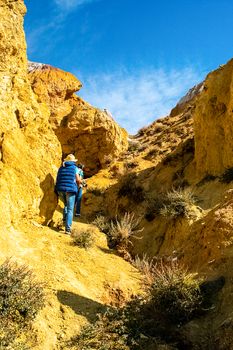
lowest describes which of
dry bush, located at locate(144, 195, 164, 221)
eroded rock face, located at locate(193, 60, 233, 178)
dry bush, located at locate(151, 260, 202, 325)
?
dry bush, located at locate(151, 260, 202, 325)

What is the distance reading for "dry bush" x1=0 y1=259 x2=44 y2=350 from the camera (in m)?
4.87

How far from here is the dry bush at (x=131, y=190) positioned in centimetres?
1676

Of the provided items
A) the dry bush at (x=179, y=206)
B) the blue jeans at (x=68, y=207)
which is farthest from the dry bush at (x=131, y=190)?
the blue jeans at (x=68, y=207)

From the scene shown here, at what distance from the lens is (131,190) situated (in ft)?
57.3

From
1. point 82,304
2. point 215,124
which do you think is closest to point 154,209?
point 215,124

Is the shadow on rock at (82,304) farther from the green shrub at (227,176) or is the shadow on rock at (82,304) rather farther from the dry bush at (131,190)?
the dry bush at (131,190)

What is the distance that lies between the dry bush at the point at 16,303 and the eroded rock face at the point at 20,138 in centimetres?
187

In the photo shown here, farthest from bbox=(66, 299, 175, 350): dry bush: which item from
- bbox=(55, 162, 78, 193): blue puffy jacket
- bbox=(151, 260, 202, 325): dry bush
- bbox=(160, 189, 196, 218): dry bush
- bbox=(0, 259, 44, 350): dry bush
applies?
bbox=(160, 189, 196, 218): dry bush

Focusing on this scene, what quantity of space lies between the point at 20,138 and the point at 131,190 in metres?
8.98

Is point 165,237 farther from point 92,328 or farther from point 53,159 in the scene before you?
point 92,328

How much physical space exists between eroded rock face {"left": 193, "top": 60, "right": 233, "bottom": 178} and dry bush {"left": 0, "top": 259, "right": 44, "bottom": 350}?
391 inches

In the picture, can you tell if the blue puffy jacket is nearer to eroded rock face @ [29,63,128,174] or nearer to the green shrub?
the green shrub

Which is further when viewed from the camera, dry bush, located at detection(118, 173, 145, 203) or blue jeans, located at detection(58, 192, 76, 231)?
dry bush, located at detection(118, 173, 145, 203)

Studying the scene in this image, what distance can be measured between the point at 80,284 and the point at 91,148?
17.0 m
